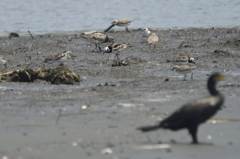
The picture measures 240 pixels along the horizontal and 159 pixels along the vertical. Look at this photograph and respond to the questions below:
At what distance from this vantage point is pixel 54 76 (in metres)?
13.9

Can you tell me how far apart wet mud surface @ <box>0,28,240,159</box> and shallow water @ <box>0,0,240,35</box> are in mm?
7147

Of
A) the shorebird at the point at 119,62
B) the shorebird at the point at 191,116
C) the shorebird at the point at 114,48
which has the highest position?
the shorebird at the point at 191,116

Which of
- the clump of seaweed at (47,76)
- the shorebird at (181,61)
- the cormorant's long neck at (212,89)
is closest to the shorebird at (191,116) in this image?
the cormorant's long neck at (212,89)

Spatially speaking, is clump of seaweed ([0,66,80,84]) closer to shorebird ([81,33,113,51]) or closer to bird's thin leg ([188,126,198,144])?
bird's thin leg ([188,126,198,144])

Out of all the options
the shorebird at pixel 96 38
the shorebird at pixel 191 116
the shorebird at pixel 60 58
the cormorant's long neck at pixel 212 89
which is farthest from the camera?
the shorebird at pixel 96 38

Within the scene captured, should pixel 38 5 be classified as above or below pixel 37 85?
below

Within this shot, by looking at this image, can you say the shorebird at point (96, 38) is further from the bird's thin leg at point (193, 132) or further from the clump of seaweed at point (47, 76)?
the bird's thin leg at point (193, 132)

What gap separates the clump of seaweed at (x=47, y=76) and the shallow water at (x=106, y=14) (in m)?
10.6

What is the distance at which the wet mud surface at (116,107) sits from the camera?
29.1 ft

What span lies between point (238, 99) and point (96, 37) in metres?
8.71

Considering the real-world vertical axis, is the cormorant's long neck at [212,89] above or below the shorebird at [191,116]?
above

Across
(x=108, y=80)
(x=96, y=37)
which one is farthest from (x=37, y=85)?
(x=96, y=37)

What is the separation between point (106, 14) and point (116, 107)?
804 inches

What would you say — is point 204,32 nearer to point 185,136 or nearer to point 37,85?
point 37,85
